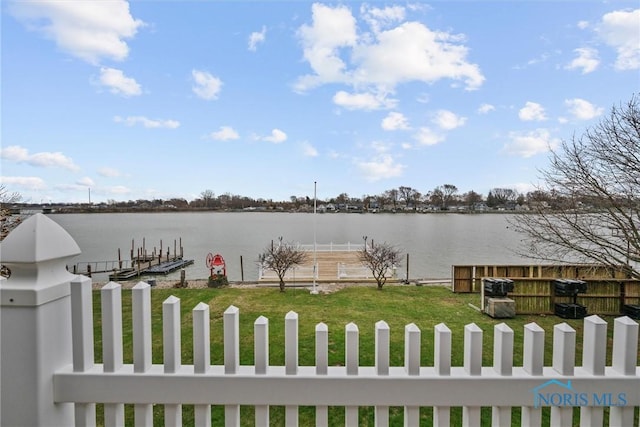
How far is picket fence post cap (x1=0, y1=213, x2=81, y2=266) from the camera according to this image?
32.6 inches

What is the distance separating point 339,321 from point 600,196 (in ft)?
19.5

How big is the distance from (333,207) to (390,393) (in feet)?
294

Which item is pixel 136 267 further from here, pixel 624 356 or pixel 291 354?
pixel 624 356

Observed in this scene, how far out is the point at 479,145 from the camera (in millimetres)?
24469

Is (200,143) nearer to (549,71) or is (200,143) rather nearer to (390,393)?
(549,71)

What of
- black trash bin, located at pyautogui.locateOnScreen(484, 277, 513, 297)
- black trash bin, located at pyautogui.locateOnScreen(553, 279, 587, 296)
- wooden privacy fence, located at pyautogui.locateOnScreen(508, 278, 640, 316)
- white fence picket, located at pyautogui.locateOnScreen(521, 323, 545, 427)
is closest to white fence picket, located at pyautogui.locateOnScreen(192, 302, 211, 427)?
white fence picket, located at pyautogui.locateOnScreen(521, 323, 545, 427)

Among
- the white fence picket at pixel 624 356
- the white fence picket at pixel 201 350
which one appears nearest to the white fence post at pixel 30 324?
the white fence picket at pixel 201 350

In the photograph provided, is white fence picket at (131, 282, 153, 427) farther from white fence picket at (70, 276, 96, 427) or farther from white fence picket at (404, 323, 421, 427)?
white fence picket at (404, 323, 421, 427)

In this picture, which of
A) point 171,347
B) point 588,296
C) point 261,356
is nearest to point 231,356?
point 261,356

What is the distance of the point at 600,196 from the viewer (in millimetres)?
5793

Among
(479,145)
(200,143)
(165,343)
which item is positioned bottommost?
(165,343)

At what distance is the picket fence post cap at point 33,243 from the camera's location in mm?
Answer: 829

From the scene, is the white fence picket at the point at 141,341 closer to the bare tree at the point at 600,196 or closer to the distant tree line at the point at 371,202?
the bare tree at the point at 600,196

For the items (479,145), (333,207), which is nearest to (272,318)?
(479,145)
